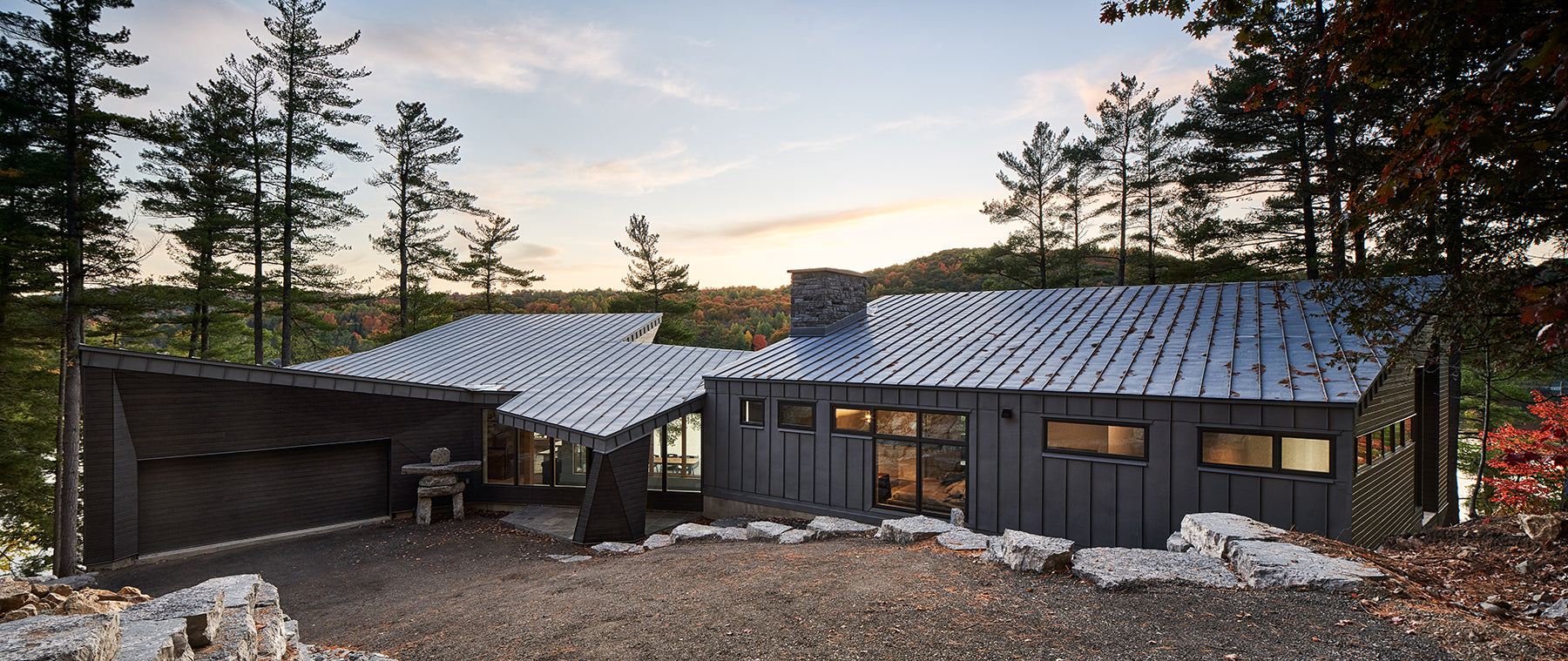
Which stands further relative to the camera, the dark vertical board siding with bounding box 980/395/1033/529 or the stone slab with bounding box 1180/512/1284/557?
the dark vertical board siding with bounding box 980/395/1033/529

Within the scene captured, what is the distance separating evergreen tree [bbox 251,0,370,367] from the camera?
1955 centimetres

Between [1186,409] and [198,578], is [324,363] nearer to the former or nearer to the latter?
[198,578]

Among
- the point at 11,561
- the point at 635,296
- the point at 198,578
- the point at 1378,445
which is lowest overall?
the point at 11,561

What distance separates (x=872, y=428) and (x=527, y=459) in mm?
7874

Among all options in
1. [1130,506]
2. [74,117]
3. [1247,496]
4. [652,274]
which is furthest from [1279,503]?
[652,274]

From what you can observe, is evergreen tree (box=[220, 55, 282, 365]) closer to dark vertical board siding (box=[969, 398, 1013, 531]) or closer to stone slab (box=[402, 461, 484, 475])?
stone slab (box=[402, 461, 484, 475])

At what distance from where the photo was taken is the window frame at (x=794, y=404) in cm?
1062

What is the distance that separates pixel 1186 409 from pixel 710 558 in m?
6.19

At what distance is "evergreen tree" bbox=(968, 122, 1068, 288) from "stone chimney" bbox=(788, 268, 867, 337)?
40.9 ft

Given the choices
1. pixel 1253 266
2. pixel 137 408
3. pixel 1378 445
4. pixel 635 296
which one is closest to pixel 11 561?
pixel 137 408

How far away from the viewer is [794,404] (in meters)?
10.9

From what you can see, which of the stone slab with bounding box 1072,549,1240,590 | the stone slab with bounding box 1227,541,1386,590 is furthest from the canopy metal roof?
the stone slab with bounding box 1072,549,1240,590

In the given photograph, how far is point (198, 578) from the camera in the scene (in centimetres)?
933

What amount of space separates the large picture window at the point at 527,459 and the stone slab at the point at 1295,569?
451 inches
